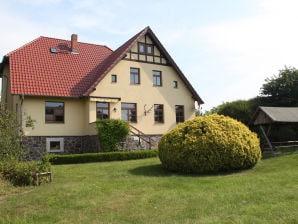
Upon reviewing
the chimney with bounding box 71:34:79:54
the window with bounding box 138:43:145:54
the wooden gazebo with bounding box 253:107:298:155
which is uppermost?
the chimney with bounding box 71:34:79:54

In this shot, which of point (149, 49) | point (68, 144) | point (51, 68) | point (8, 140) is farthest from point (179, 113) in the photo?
point (8, 140)

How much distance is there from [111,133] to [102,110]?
3.44m

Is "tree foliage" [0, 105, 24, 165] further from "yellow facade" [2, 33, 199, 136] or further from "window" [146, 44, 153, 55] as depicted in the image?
"window" [146, 44, 153, 55]

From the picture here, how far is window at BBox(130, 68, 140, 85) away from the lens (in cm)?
2661

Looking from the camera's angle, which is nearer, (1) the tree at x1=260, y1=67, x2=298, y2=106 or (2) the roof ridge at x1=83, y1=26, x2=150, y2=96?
(2) the roof ridge at x1=83, y1=26, x2=150, y2=96

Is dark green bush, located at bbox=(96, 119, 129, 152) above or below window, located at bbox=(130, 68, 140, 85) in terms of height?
below

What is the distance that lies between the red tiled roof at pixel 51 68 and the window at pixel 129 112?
10.2ft

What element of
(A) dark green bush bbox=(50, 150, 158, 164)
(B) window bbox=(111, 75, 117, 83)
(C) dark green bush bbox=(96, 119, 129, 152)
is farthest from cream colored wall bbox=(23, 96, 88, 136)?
(A) dark green bush bbox=(50, 150, 158, 164)

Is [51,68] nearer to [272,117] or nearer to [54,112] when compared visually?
[54,112]

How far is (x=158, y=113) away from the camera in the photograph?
27.7 metres

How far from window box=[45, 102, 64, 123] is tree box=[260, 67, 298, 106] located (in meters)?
18.4

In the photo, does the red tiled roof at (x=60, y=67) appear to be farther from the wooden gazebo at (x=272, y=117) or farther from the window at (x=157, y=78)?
the wooden gazebo at (x=272, y=117)

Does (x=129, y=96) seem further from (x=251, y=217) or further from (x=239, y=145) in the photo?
(x=251, y=217)

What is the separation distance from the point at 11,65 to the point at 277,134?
1996 cm
